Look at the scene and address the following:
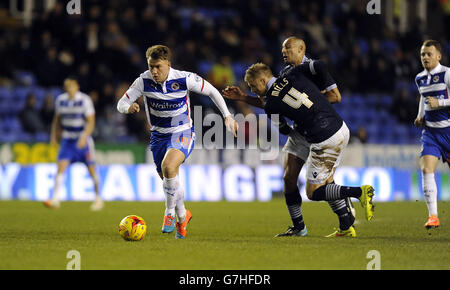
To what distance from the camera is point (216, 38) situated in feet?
66.7

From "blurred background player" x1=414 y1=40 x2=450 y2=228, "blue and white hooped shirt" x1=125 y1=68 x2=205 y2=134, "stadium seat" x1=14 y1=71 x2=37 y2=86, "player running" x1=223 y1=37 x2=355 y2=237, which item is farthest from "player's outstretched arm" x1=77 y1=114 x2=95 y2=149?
"blurred background player" x1=414 y1=40 x2=450 y2=228

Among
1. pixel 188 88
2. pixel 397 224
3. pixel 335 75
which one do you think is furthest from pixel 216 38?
pixel 188 88

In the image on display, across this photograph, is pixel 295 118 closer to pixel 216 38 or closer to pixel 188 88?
pixel 188 88

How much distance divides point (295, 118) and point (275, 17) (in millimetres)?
13720

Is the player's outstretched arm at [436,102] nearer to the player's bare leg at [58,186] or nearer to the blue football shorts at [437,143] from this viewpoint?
the blue football shorts at [437,143]

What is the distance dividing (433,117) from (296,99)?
244cm

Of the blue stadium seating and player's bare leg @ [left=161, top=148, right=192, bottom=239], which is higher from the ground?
the blue stadium seating

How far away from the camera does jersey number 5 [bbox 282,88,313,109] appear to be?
26.7ft

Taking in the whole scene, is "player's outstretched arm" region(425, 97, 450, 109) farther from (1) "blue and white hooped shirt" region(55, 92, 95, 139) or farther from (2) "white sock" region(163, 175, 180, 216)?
(1) "blue and white hooped shirt" region(55, 92, 95, 139)

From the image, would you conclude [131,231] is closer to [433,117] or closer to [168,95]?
[168,95]

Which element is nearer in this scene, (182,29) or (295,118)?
(295,118)

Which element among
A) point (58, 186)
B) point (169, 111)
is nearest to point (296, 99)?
point (169, 111)

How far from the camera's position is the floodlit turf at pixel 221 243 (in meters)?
6.15

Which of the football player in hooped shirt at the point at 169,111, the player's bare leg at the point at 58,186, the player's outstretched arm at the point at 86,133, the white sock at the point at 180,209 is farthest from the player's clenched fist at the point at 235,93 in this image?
the player's bare leg at the point at 58,186
